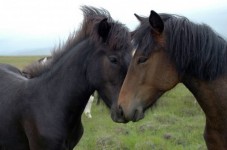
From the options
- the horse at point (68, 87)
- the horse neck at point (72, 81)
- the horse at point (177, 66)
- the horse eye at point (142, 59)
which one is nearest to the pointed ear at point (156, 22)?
the horse at point (177, 66)

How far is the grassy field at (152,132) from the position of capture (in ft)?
25.6

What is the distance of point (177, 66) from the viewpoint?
3.63 meters

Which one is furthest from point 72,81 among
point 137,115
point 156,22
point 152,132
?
point 152,132

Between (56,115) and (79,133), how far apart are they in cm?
48

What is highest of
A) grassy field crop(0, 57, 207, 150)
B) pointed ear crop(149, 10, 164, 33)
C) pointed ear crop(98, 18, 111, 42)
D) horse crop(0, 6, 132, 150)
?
pointed ear crop(149, 10, 164, 33)

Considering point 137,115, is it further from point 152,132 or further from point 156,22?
point 152,132

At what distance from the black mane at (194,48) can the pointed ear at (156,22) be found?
0.06 meters

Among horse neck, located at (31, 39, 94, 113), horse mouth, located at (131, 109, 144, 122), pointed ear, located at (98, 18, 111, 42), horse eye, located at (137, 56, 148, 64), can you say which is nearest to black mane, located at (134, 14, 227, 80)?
horse eye, located at (137, 56, 148, 64)

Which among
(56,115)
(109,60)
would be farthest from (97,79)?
(56,115)

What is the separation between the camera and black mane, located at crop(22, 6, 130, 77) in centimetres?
443

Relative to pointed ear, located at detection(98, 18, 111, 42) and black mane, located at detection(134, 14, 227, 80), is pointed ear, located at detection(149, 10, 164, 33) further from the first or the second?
pointed ear, located at detection(98, 18, 111, 42)

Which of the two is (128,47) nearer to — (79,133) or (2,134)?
(79,133)

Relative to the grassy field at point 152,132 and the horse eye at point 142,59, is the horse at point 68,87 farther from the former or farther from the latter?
the grassy field at point 152,132

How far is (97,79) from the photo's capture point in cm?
445
